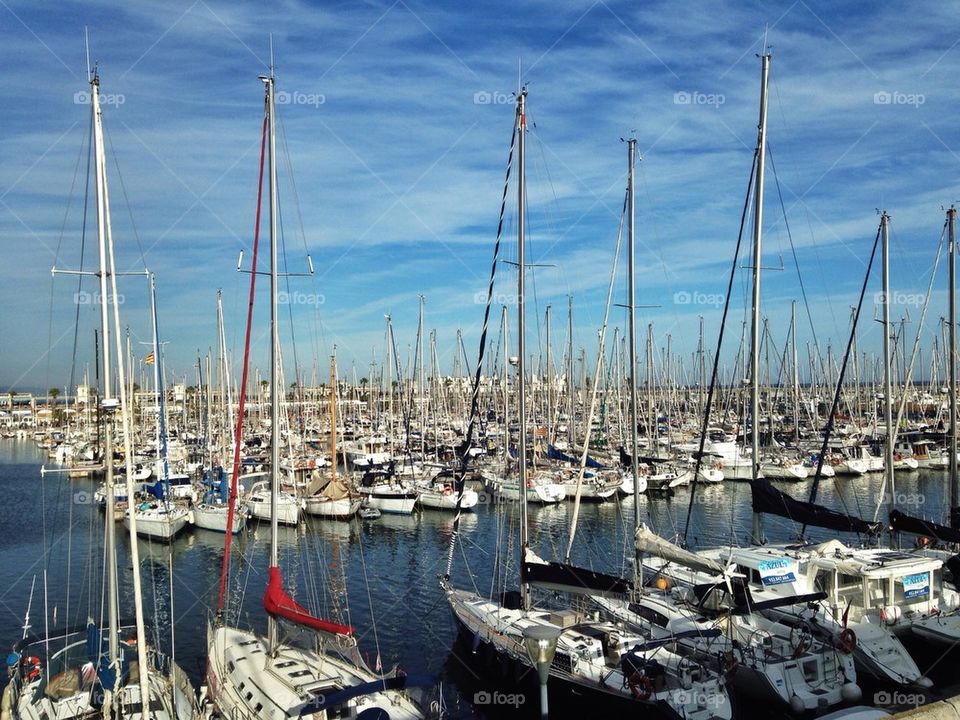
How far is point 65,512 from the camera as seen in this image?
45.7 metres

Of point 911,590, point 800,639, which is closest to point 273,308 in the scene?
point 800,639

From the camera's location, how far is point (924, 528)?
2405cm

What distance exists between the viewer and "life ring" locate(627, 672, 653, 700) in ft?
53.2

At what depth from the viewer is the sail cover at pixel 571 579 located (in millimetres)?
18156

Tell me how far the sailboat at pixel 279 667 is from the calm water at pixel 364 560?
13.5ft

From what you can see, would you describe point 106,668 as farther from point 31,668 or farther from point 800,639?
A: point 800,639

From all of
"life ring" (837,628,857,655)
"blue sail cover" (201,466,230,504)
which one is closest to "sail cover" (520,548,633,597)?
"life ring" (837,628,857,655)

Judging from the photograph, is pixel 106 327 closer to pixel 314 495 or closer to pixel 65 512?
pixel 314 495

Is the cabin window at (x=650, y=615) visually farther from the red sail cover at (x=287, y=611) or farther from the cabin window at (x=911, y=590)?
the red sail cover at (x=287, y=611)

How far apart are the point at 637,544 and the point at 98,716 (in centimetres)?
1388

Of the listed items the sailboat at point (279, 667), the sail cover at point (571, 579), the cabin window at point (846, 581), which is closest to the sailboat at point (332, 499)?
the sailboat at point (279, 667)

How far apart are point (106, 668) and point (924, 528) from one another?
2259 cm

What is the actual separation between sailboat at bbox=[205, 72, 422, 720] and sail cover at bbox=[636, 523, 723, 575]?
28.8 ft

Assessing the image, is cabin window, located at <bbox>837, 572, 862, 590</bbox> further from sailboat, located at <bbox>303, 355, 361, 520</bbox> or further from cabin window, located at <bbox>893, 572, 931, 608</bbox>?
sailboat, located at <bbox>303, 355, 361, 520</bbox>
